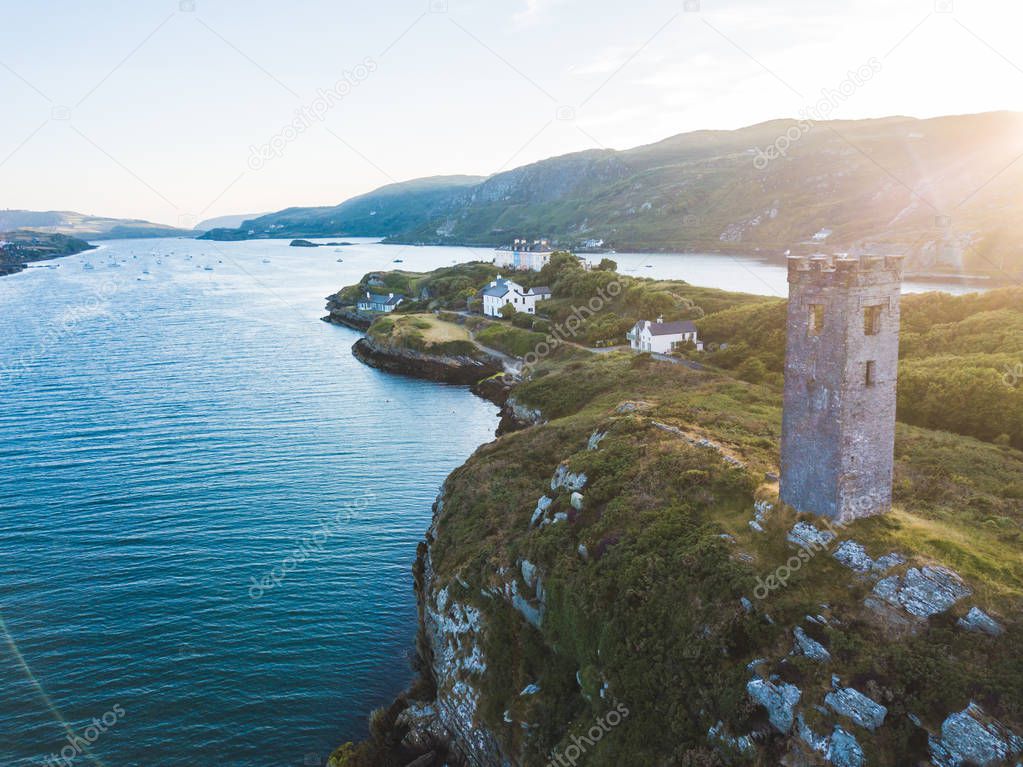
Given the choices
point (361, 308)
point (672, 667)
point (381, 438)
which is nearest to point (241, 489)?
point (381, 438)

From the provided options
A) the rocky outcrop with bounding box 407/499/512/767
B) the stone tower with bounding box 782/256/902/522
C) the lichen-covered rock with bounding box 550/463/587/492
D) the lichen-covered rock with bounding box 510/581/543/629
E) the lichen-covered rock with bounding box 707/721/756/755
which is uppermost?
the stone tower with bounding box 782/256/902/522

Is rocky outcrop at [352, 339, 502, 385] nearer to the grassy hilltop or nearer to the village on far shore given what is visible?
the village on far shore

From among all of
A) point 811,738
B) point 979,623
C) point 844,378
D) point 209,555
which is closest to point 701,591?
point 811,738

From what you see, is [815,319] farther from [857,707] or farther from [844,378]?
[857,707]

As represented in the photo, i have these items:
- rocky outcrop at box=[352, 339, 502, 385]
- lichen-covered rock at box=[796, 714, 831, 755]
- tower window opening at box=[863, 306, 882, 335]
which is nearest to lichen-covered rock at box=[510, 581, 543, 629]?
lichen-covered rock at box=[796, 714, 831, 755]

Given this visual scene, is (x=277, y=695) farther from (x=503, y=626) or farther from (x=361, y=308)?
(x=361, y=308)
